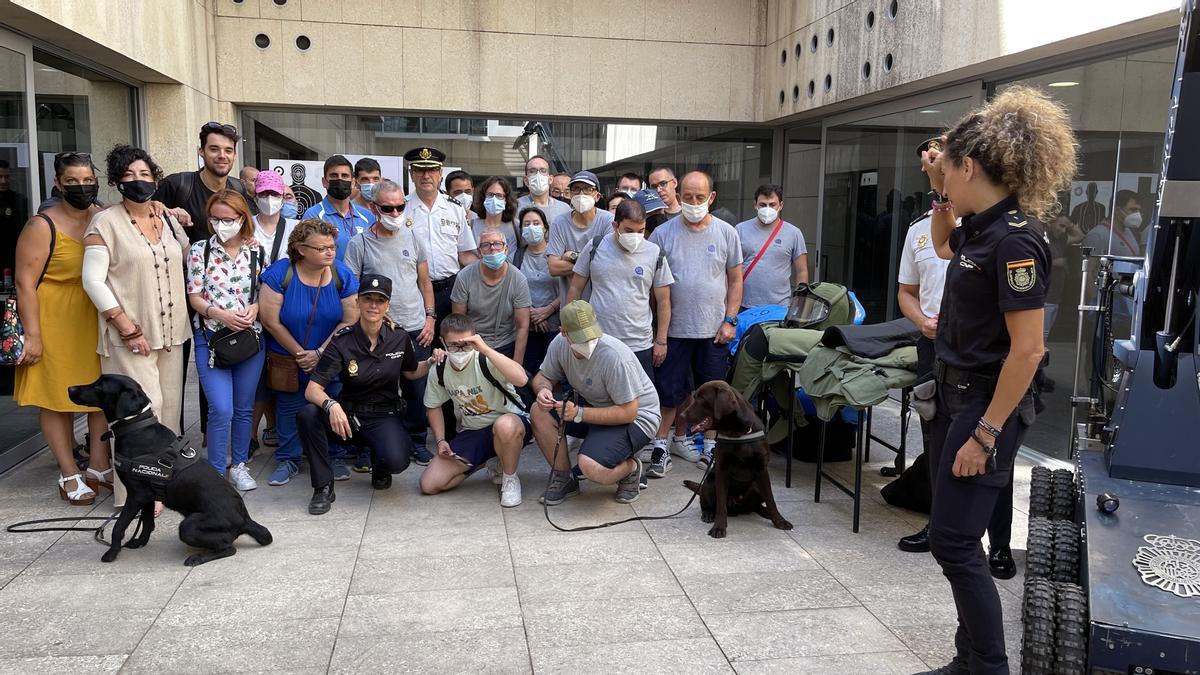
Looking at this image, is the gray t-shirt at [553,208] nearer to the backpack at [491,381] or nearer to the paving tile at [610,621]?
the backpack at [491,381]

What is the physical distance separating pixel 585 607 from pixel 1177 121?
9.37 ft

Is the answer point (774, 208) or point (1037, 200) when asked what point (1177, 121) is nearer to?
point (1037, 200)

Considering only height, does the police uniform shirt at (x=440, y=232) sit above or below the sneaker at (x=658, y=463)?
above

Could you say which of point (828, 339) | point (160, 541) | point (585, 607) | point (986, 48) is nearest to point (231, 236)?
point (160, 541)

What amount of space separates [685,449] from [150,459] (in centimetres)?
343

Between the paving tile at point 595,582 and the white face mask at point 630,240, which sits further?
the white face mask at point 630,240

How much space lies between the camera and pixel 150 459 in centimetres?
405

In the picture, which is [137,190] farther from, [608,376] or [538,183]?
[538,183]

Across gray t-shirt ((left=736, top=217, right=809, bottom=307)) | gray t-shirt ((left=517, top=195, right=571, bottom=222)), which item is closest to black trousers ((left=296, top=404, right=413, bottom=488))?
gray t-shirt ((left=517, top=195, right=571, bottom=222))

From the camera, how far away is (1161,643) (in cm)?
237

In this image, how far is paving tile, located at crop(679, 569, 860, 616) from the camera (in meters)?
3.71

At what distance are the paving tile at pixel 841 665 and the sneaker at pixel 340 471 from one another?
10.3 ft

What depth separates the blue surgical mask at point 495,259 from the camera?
5570mm

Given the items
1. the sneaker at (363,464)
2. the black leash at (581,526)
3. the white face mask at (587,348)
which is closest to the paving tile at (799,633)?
the black leash at (581,526)
